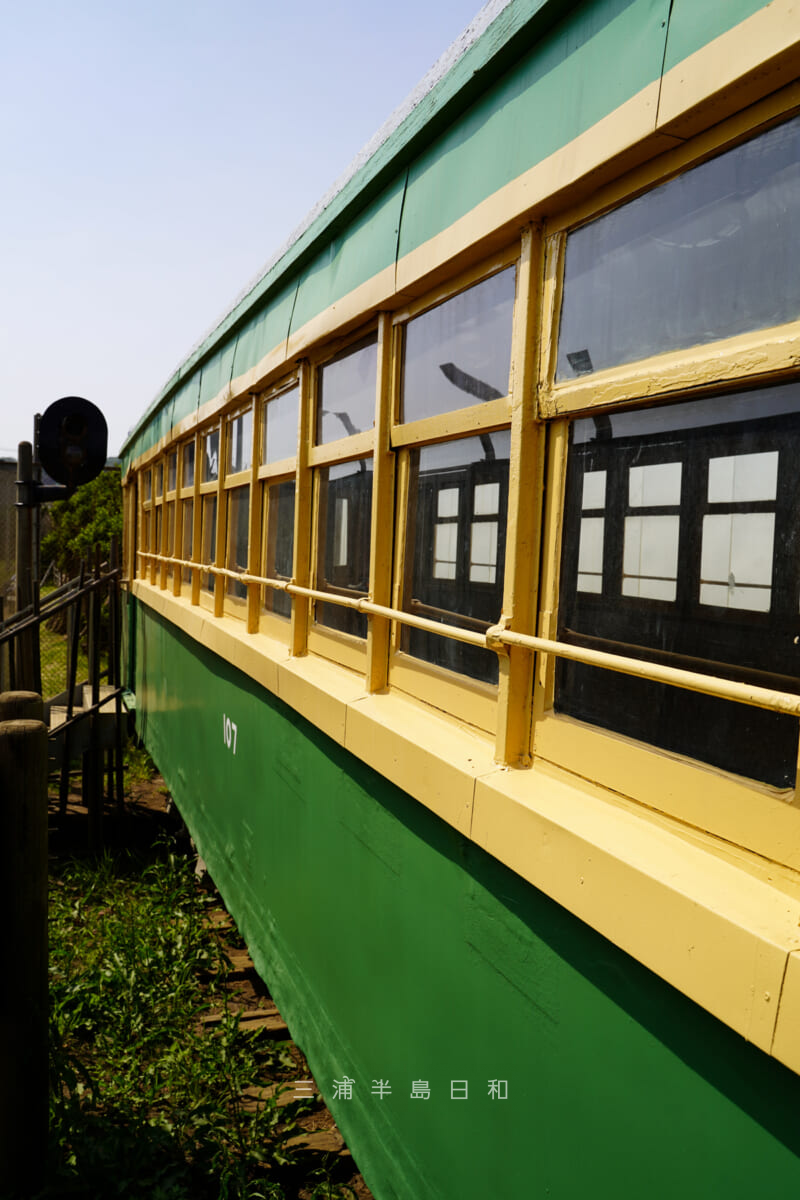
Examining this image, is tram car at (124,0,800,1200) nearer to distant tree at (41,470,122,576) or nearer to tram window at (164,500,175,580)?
tram window at (164,500,175,580)

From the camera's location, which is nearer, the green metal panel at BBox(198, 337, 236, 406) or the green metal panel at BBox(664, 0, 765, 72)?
the green metal panel at BBox(664, 0, 765, 72)

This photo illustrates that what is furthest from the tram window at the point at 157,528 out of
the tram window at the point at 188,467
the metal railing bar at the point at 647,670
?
the metal railing bar at the point at 647,670

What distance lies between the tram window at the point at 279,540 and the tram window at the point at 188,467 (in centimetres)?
229

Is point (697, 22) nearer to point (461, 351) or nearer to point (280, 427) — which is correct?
point (461, 351)

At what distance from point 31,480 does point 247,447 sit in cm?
219

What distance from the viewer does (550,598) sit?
177 cm

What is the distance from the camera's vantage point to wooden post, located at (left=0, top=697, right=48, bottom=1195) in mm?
2334

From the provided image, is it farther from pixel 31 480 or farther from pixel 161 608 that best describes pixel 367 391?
pixel 161 608

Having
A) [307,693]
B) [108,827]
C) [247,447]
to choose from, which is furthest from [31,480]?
[307,693]

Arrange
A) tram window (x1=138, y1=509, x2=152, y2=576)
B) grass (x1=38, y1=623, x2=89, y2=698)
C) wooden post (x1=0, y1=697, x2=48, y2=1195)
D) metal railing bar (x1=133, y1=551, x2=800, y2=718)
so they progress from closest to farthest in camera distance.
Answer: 1. metal railing bar (x1=133, y1=551, x2=800, y2=718)
2. wooden post (x1=0, y1=697, x2=48, y2=1195)
3. tram window (x1=138, y1=509, x2=152, y2=576)
4. grass (x1=38, y1=623, x2=89, y2=698)

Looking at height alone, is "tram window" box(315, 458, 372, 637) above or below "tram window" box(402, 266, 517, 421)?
below

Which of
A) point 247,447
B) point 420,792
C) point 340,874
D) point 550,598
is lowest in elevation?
point 340,874

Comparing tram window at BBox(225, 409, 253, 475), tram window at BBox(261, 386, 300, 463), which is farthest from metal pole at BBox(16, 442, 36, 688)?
tram window at BBox(261, 386, 300, 463)

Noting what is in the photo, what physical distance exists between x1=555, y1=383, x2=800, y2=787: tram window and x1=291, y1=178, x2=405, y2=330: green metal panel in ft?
3.60
